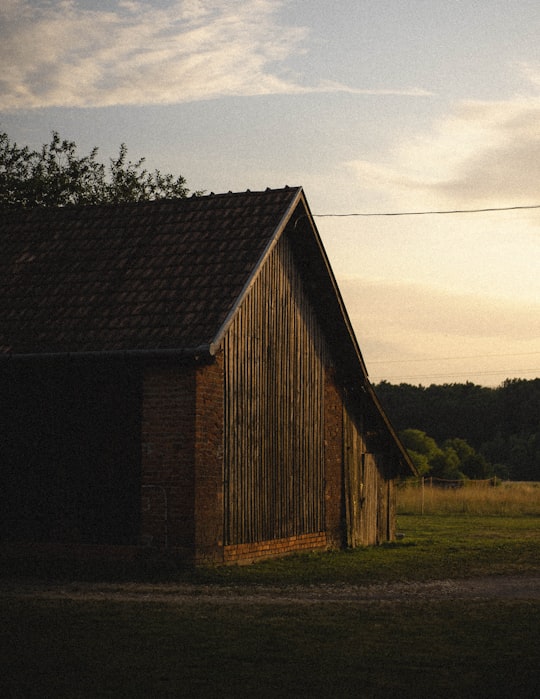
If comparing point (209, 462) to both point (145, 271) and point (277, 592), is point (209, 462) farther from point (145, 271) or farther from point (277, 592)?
point (145, 271)

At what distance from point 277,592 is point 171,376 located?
413cm

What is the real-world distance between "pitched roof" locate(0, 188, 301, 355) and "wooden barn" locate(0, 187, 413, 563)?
4cm

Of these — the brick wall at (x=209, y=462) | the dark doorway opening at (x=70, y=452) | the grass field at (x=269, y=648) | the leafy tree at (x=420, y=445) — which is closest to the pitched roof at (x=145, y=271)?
the dark doorway opening at (x=70, y=452)

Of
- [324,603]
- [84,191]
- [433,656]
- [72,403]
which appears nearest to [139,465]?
[72,403]

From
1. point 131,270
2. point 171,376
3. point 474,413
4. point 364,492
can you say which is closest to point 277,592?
point 171,376

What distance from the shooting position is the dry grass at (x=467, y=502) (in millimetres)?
40594

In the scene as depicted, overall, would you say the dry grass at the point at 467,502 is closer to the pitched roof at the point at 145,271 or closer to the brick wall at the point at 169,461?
the pitched roof at the point at 145,271

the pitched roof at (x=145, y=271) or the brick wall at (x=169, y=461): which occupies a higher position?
the pitched roof at (x=145, y=271)

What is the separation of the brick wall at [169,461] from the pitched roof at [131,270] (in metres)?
0.75

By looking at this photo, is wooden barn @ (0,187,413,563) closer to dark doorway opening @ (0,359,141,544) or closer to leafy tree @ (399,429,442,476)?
dark doorway opening @ (0,359,141,544)

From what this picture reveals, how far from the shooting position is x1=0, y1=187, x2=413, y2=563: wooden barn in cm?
1770

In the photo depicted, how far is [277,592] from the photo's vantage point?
1538 centimetres

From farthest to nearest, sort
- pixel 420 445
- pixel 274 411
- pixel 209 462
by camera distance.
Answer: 1. pixel 420 445
2. pixel 274 411
3. pixel 209 462

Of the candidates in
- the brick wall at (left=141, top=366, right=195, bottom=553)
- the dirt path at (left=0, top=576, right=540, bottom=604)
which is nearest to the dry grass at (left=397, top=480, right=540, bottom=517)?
the dirt path at (left=0, top=576, right=540, bottom=604)
